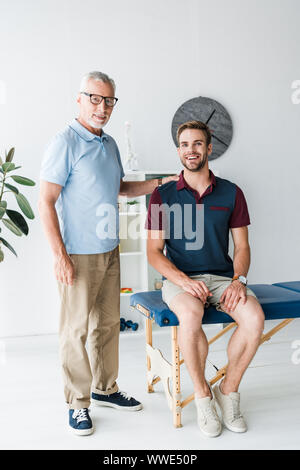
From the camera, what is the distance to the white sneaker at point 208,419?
1.81 m

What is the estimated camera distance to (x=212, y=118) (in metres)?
3.65

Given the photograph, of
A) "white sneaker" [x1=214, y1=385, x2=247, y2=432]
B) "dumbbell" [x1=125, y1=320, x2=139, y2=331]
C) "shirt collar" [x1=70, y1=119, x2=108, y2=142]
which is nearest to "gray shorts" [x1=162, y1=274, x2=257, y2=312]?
"white sneaker" [x1=214, y1=385, x2=247, y2=432]

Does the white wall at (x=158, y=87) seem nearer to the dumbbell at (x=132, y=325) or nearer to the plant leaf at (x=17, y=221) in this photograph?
the plant leaf at (x=17, y=221)

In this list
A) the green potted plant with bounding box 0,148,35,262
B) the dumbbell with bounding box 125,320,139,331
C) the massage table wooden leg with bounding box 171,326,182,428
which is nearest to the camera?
the massage table wooden leg with bounding box 171,326,182,428

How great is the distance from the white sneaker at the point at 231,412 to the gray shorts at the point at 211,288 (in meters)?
0.36

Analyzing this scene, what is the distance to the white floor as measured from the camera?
180 cm

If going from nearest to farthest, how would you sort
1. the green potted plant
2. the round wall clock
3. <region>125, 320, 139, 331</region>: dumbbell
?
the green potted plant, <region>125, 320, 139, 331</region>: dumbbell, the round wall clock

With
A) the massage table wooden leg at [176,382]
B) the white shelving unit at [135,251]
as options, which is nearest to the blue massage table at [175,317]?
the massage table wooden leg at [176,382]

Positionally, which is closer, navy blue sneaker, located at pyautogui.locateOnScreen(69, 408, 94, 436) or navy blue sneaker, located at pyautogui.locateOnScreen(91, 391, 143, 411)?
navy blue sneaker, located at pyautogui.locateOnScreen(69, 408, 94, 436)

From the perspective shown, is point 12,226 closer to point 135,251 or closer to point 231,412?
point 135,251

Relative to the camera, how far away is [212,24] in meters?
3.63

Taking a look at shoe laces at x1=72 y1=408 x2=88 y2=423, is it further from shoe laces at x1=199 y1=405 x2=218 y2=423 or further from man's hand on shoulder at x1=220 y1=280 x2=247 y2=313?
man's hand on shoulder at x1=220 y1=280 x2=247 y2=313

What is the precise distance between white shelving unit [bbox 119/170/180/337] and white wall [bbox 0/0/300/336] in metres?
0.27

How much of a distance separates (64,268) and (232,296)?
69 cm
